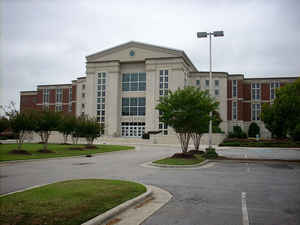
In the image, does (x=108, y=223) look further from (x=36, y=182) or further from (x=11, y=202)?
(x=36, y=182)

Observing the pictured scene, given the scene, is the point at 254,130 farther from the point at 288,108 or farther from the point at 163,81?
the point at 288,108

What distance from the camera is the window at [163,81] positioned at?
196ft

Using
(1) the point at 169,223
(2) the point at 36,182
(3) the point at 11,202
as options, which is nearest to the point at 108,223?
(1) the point at 169,223

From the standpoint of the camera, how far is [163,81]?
197 ft

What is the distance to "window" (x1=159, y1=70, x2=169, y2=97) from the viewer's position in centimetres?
5976

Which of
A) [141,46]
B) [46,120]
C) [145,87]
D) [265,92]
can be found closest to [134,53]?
[141,46]

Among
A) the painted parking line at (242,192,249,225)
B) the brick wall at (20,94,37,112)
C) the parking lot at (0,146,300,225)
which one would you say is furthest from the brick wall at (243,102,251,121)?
the painted parking line at (242,192,249,225)

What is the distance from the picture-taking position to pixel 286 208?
718 cm

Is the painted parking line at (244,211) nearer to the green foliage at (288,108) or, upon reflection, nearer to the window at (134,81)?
the green foliage at (288,108)

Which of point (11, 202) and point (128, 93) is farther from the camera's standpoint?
point (128, 93)

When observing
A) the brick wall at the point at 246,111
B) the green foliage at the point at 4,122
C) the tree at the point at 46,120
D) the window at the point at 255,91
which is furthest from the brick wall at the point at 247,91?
the green foliage at the point at 4,122

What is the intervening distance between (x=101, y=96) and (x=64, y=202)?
58154 millimetres

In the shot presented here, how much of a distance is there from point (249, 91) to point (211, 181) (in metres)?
63.9

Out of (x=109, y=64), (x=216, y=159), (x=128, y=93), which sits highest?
(x=109, y=64)
